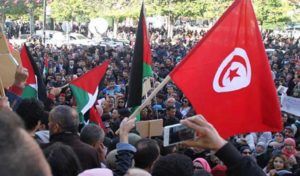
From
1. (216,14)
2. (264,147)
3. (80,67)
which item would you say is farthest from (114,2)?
(264,147)

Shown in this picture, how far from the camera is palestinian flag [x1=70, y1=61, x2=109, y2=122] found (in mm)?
7191

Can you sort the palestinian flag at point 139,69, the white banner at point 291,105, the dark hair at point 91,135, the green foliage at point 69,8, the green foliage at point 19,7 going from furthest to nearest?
1. the green foliage at point 69,8
2. the green foliage at point 19,7
3. the white banner at point 291,105
4. the palestinian flag at point 139,69
5. the dark hair at point 91,135

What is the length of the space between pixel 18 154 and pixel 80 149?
2.43m

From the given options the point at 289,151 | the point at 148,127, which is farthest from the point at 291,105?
the point at 148,127

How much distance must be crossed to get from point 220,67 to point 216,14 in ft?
125

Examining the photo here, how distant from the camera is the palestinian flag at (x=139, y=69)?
235 inches

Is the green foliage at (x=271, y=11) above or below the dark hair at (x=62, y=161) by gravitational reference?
below

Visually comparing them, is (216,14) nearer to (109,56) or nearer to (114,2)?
(114,2)

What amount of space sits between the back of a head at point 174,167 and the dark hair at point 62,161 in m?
0.41

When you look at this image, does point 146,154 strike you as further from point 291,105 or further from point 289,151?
point 291,105

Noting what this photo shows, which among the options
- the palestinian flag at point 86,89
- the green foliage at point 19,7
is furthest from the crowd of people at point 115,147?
the green foliage at point 19,7

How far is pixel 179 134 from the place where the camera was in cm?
242

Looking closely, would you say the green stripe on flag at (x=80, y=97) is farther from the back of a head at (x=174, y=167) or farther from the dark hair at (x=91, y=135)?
the back of a head at (x=174, y=167)

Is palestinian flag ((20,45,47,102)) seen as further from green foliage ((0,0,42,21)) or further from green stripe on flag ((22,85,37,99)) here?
green foliage ((0,0,42,21))
